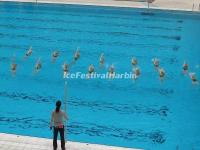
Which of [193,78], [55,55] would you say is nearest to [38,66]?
[55,55]

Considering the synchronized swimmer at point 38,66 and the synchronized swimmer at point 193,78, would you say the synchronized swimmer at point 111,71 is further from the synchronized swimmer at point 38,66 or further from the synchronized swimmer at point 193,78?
the synchronized swimmer at point 193,78

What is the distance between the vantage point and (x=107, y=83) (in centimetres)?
1553

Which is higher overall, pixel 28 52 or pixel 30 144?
pixel 28 52

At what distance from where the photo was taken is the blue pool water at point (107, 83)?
479 inches

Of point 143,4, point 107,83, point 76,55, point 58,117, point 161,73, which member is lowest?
point 107,83

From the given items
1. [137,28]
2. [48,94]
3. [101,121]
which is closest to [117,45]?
[137,28]

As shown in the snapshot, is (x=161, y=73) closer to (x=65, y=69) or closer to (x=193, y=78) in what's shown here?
(x=193, y=78)

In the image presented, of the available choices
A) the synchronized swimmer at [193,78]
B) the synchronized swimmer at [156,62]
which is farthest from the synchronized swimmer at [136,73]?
the synchronized swimmer at [193,78]

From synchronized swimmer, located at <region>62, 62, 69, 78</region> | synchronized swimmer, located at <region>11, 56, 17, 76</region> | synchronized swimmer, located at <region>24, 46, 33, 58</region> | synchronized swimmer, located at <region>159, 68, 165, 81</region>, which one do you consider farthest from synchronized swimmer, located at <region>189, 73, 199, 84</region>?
synchronized swimmer, located at <region>24, 46, 33, 58</region>

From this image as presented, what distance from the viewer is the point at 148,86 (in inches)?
604

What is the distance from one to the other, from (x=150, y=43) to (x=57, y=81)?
7123 mm

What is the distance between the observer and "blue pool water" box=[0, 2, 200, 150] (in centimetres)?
1216

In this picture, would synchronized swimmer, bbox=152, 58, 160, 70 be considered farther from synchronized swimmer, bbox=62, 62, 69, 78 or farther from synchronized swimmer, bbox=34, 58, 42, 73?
synchronized swimmer, bbox=34, 58, 42, 73

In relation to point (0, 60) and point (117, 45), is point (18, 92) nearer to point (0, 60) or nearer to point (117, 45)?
point (0, 60)
